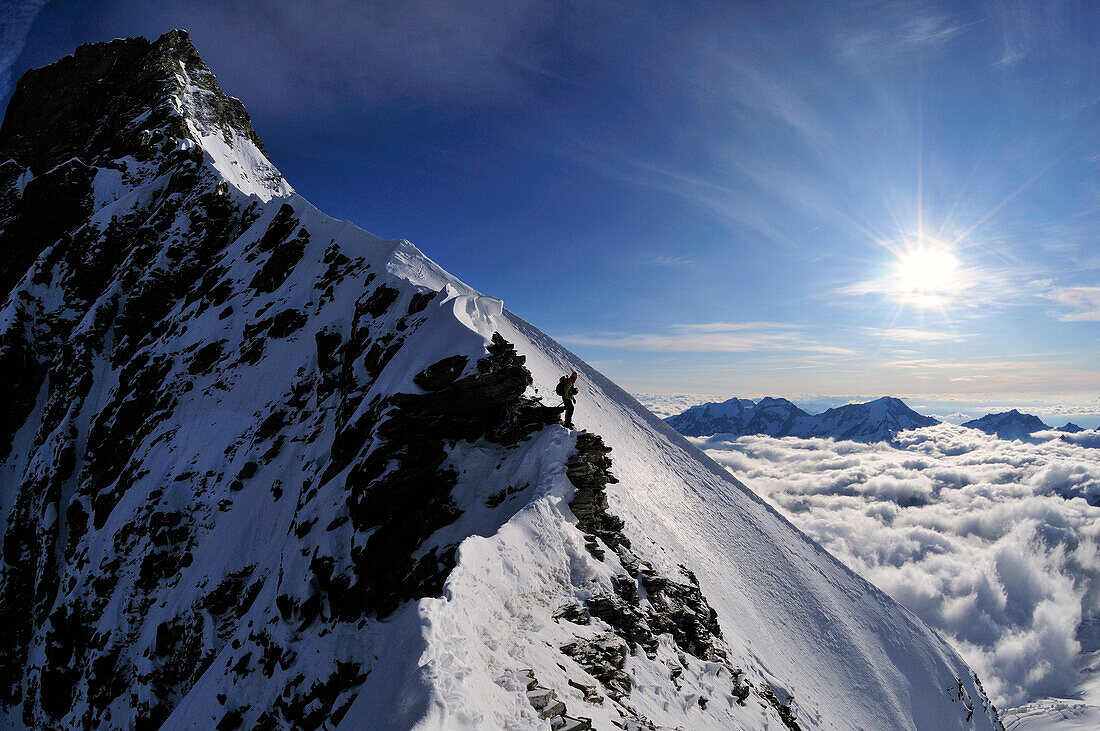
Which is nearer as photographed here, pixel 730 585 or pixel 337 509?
pixel 337 509

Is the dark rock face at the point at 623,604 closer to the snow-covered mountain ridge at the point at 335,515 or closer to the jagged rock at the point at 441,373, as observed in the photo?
the snow-covered mountain ridge at the point at 335,515

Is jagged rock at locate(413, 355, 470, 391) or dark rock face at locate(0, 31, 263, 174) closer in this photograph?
jagged rock at locate(413, 355, 470, 391)

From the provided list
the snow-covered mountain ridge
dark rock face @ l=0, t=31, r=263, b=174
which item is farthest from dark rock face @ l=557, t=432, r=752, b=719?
dark rock face @ l=0, t=31, r=263, b=174

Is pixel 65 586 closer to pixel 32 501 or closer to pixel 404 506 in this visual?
pixel 32 501

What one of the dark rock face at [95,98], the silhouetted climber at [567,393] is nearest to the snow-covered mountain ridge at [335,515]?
the silhouetted climber at [567,393]

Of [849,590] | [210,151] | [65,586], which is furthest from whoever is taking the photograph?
[210,151]

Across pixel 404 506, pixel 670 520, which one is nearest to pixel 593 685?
pixel 404 506

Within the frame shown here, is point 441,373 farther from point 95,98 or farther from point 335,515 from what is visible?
point 95,98

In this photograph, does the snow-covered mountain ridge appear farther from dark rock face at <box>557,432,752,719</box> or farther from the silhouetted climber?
the silhouetted climber
